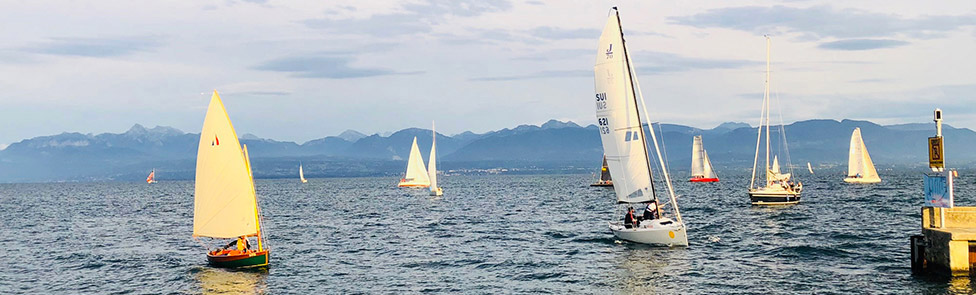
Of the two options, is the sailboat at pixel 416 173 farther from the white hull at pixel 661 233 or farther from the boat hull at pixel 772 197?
the white hull at pixel 661 233

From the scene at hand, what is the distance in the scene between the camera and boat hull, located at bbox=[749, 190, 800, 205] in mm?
86250

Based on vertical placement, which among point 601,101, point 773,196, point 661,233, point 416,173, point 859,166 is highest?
point 601,101

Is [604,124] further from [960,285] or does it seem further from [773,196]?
[773,196]

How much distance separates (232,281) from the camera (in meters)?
39.6

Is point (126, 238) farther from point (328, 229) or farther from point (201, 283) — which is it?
point (201, 283)

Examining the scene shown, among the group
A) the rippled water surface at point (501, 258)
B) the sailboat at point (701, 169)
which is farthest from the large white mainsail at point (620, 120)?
the sailboat at point (701, 169)

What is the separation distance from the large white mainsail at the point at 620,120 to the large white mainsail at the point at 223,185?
19.0 meters

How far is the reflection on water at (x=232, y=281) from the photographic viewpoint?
1479 inches

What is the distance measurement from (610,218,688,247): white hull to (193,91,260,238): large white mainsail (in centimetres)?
2058

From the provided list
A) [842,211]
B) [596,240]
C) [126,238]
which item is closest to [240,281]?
[596,240]

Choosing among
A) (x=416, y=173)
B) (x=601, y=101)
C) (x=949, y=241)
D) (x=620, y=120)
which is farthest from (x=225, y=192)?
(x=416, y=173)

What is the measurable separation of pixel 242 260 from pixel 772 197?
2346 inches

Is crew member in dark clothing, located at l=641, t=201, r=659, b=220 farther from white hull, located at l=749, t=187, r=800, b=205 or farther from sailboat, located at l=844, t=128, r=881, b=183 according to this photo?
sailboat, located at l=844, t=128, r=881, b=183

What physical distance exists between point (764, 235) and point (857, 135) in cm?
10249
